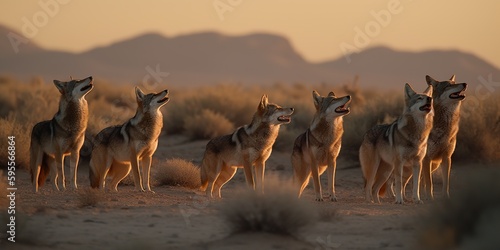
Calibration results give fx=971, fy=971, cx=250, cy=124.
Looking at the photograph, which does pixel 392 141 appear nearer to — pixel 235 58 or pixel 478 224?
pixel 478 224

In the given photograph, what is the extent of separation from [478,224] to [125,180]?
951 cm

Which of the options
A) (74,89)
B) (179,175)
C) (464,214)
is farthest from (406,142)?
(74,89)

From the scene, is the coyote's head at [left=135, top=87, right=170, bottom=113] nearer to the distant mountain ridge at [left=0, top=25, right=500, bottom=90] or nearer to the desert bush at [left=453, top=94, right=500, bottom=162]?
the desert bush at [left=453, top=94, right=500, bottom=162]

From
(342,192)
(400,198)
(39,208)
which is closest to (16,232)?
(39,208)

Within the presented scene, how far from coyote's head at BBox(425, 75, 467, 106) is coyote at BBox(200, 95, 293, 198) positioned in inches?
96.6

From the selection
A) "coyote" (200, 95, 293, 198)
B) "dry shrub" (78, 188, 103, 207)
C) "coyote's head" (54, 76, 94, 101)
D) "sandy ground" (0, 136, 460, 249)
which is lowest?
"sandy ground" (0, 136, 460, 249)

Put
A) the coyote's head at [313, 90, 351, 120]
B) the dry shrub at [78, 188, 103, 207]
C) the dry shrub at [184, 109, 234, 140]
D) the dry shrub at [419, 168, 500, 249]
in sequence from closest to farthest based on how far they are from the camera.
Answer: the dry shrub at [419, 168, 500, 249] < the dry shrub at [78, 188, 103, 207] < the coyote's head at [313, 90, 351, 120] < the dry shrub at [184, 109, 234, 140]

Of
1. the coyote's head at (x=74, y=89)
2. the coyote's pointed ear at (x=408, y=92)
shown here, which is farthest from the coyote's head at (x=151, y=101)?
the coyote's pointed ear at (x=408, y=92)

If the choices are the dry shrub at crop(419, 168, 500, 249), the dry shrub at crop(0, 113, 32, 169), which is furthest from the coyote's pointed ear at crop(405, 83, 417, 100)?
the dry shrub at crop(0, 113, 32, 169)

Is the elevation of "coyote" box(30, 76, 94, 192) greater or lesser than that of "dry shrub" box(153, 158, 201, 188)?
greater

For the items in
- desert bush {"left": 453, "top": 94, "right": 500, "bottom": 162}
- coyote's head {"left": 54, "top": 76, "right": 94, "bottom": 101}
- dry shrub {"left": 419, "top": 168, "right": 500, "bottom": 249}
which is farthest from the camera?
desert bush {"left": 453, "top": 94, "right": 500, "bottom": 162}

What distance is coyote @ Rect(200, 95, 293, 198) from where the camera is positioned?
610 inches

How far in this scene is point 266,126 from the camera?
51.0 feet

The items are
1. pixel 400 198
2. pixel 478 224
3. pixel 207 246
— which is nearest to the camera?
pixel 478 224
